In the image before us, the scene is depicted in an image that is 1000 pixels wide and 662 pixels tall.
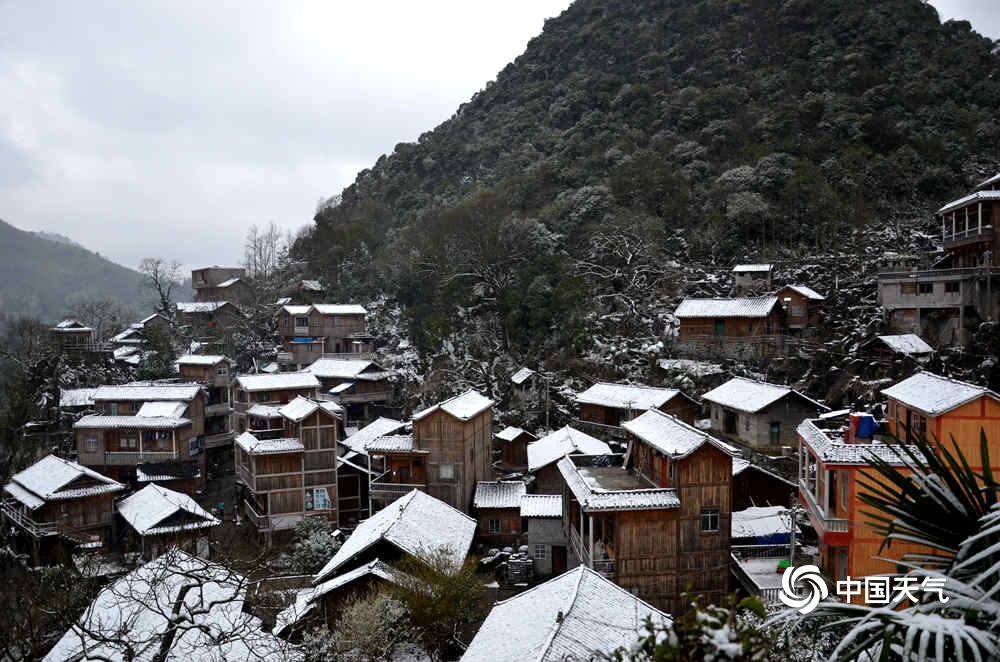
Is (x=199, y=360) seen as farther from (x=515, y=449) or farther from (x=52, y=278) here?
(x=52, y=278)

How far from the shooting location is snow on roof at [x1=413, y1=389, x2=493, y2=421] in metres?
27.9

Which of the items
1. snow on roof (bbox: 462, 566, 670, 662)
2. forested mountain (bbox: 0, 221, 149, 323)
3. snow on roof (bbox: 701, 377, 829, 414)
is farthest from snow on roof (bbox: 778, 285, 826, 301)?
forested mountain (bbox: 0, 221, 149, 323)

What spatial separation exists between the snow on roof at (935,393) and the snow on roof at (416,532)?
15.4 meters

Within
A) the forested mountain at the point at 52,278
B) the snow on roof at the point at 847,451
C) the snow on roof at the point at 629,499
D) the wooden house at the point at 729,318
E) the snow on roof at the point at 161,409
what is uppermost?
the forested mountain at the point at 52,278

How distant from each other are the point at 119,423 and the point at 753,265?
42.8 m

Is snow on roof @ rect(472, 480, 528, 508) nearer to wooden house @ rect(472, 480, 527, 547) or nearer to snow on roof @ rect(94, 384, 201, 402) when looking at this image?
wooden house @ rect(472, 480, 527, 547)

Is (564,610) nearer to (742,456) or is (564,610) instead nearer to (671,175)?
(742,456)

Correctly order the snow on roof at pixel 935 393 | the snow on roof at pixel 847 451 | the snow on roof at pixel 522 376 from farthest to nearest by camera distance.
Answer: the snow on roof at pixel 522 376 < the snow on roof at pixel 935 393 < the snow on roof at pixel 847 451

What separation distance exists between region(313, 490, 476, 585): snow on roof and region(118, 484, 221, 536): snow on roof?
357 inches

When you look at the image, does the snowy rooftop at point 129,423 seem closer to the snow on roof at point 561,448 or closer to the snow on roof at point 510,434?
the snow on roof at point 510,434

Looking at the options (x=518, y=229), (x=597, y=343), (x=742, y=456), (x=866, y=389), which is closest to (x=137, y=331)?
(x=518, y=229)

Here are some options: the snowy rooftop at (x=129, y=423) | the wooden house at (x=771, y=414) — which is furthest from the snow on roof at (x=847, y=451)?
the snowy rooftop at (x=129, y=423)

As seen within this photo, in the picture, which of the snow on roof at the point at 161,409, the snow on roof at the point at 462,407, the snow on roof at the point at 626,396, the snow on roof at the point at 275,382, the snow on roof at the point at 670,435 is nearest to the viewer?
the snow on roof at the point at 670,435

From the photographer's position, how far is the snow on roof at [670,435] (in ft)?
58.0
